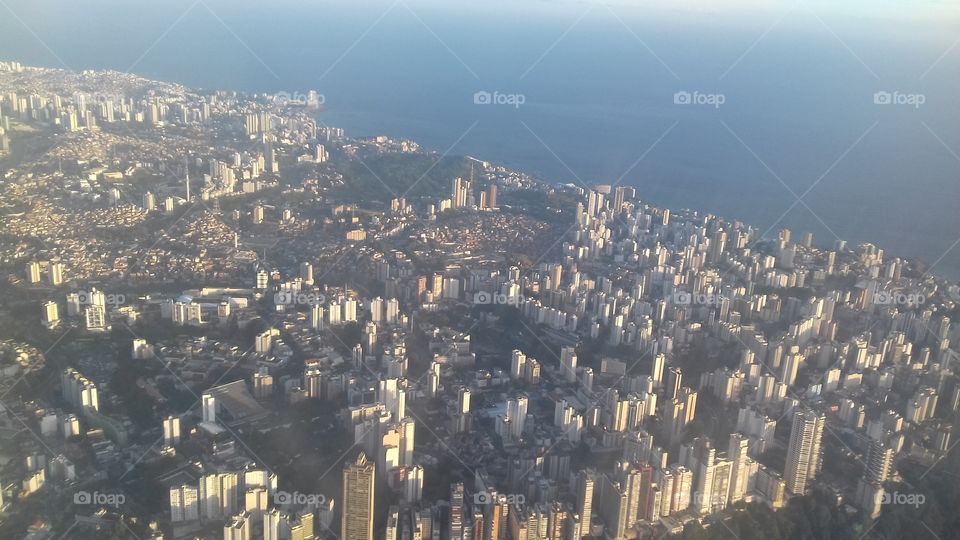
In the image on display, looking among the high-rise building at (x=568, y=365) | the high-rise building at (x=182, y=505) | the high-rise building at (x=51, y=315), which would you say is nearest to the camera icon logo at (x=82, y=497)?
the high-rise building at (x=182, y=505)

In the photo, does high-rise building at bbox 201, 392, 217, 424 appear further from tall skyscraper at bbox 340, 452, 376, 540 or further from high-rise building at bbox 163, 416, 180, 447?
tall skyscraper at bbox 340, 452, 376, 540

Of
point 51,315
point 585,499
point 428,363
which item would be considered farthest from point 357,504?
point 51,315

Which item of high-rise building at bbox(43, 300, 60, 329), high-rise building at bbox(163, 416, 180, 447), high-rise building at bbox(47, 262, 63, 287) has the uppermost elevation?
high-rise building at bbox(47, 262, 63, 287)

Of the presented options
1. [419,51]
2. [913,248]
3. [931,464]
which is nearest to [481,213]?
[913,248]

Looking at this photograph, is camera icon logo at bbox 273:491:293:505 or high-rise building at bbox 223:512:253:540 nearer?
high-rise building at bbox 223:512:253:540

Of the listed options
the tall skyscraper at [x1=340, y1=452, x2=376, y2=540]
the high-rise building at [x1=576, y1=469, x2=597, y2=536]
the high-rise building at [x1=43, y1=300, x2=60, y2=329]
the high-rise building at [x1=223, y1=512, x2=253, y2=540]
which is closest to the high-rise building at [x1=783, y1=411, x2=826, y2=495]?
the high-rise building at [x1=576, y1=469, x2=597, y2=536]

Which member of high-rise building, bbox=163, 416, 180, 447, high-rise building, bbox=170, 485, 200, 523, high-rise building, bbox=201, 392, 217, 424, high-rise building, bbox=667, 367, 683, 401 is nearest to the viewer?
high-rise building, bbox=170, 485, 200, 523

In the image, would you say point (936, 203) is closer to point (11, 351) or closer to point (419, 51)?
point (11, 351)
